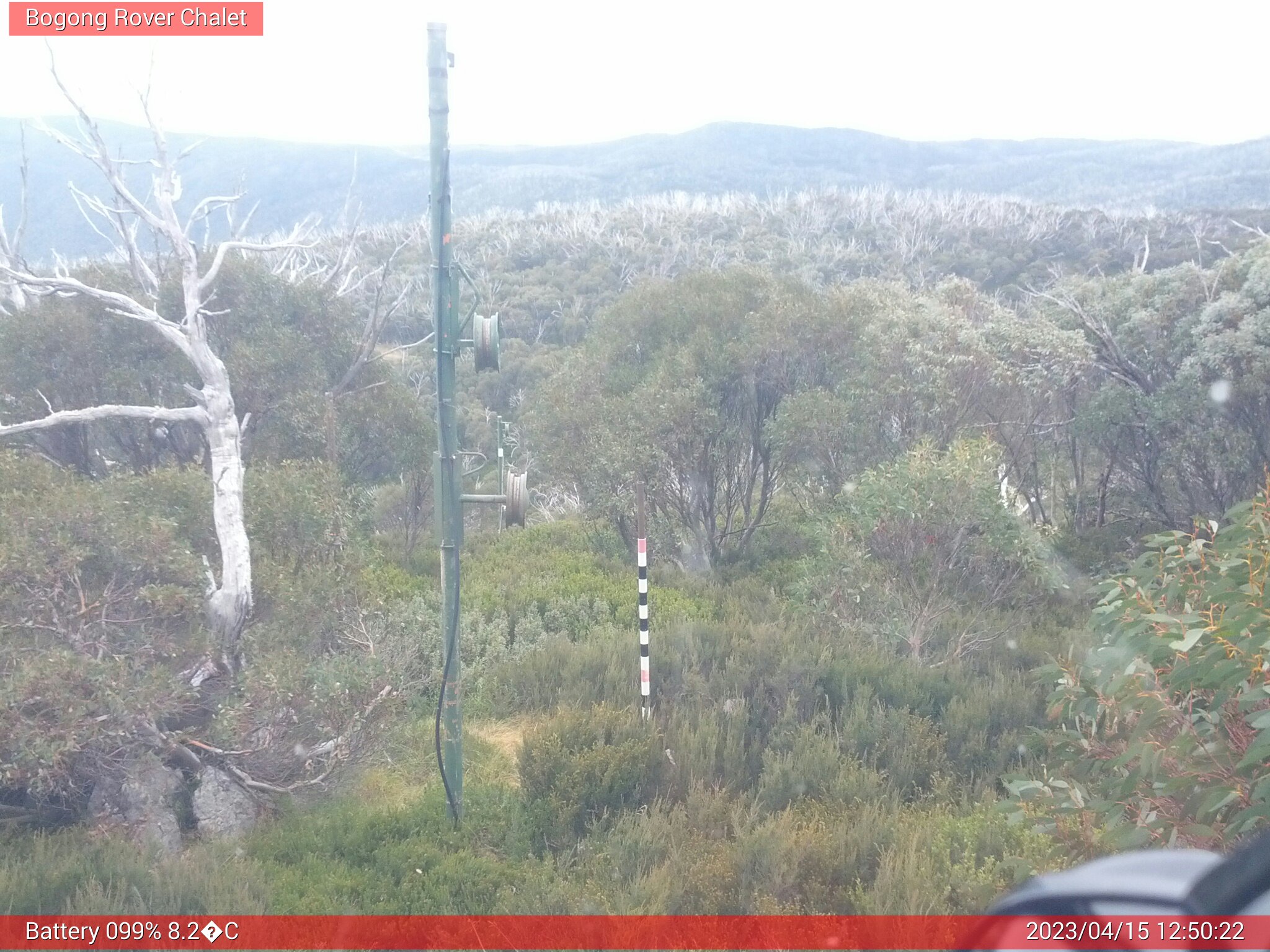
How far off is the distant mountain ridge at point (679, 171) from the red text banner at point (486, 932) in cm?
5316

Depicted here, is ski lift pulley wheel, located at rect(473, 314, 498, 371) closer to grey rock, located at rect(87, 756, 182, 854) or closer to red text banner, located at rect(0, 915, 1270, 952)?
red text banner, located at rect(0, 915, 1270, 952)

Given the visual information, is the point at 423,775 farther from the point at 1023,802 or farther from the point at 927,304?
the point at 927,304

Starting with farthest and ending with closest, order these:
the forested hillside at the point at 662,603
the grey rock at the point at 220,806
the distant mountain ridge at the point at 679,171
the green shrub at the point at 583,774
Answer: the distant mountain ridge at the point at 679,171 → the grey rock at the point at 220,806 → the green shrub at the point at 583,774 → the forested hillside at the point at 662,603

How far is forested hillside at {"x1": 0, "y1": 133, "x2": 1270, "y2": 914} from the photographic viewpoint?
4.37m

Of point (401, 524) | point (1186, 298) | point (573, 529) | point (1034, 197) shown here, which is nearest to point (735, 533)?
point (573, 529)

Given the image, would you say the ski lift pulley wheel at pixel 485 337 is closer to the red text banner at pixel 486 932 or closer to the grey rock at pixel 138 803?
the red text banner at pixel 486 932

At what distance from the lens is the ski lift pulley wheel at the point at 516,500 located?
5633mm

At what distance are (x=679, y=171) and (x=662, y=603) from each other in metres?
79.1

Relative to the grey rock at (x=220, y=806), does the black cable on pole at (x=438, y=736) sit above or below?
above

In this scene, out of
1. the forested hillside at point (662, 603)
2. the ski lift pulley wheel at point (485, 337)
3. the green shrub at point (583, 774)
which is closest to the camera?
the forested hillside at point (662, 603)

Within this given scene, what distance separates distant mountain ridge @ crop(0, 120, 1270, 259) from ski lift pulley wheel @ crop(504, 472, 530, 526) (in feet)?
171

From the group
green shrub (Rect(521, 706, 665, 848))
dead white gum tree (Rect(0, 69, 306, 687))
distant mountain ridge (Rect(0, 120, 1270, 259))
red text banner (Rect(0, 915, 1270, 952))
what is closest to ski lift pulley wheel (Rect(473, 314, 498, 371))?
green shrub (Rect(521, 706, 665, 848))

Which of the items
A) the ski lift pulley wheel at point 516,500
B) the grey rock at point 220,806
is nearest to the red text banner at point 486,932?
the grey rock at point 220,806

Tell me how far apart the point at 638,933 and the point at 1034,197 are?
232 ft
